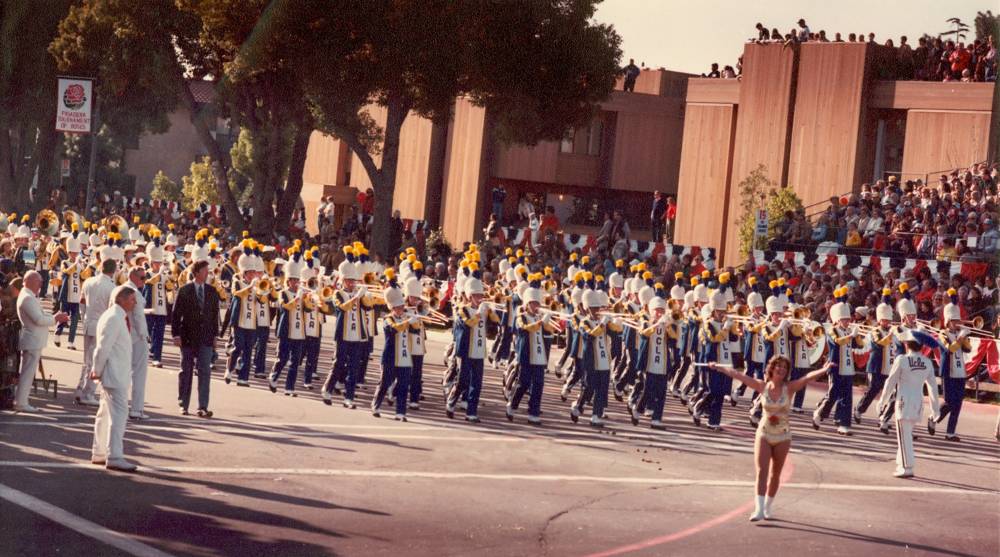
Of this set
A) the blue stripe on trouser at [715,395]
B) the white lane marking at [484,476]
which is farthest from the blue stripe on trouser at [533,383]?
the white lane marking at [484,476]

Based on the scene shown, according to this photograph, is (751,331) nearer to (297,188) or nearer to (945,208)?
(945,208)

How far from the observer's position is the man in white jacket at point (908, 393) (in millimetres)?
16719

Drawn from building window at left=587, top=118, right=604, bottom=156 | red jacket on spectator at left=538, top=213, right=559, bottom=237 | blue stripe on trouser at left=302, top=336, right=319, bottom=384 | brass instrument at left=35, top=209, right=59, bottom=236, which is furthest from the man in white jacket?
building window at left=587, top=118, right=604, bottom=156

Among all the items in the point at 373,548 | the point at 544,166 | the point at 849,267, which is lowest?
the point at 373,548

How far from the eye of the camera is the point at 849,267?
2881 centimetres

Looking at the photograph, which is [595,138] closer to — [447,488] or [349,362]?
[349,362]

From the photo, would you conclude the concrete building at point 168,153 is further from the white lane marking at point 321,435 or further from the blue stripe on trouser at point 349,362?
the white lane marking at point 321,435

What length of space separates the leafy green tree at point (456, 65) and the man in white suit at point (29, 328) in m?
18.3

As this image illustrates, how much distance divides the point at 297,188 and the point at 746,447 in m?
25.6

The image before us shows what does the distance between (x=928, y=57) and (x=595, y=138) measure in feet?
47.8

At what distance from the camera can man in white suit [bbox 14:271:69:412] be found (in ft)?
53.5

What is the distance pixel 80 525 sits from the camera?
1151 centimetres

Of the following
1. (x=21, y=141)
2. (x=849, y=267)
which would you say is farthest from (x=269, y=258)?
(x=21, y=141)

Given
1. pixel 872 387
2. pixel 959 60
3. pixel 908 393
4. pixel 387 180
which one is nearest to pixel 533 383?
pixel 908 393
